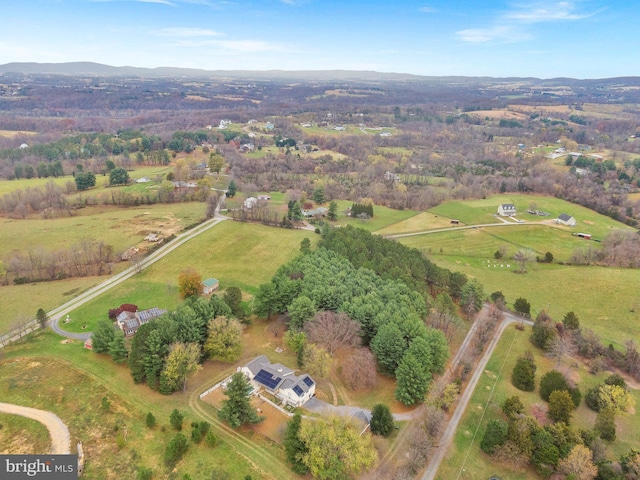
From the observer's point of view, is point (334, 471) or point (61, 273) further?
point (61, 273)

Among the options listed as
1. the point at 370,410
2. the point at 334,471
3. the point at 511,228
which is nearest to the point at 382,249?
the point at 370,410

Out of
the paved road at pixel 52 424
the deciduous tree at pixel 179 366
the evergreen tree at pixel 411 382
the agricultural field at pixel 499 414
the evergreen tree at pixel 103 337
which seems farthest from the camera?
the evergreen tree at pixel 103 337

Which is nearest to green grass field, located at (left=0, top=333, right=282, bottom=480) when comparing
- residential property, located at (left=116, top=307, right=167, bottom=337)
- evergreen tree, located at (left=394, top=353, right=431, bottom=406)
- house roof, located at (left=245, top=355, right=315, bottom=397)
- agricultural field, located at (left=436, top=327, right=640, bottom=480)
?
residential property, located at (left=116, top=307, right=167, bottom=337)

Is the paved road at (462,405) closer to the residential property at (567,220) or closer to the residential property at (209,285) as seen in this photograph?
the residential property at (209,285)

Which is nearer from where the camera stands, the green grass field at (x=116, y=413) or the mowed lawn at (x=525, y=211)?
the green grass field at (x=116, y=413)

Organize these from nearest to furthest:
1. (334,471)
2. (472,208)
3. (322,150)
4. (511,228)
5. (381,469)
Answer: (334,471) → (381,469) → (511,228) → (472,208) → (322,150)

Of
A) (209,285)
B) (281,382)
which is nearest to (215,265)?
(209,285)

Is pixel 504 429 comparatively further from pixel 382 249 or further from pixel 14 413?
pixel 14 413

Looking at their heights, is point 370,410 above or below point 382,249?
below

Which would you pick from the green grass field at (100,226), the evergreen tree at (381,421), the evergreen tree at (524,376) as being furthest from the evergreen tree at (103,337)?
the evergreen tree at (524,376)
